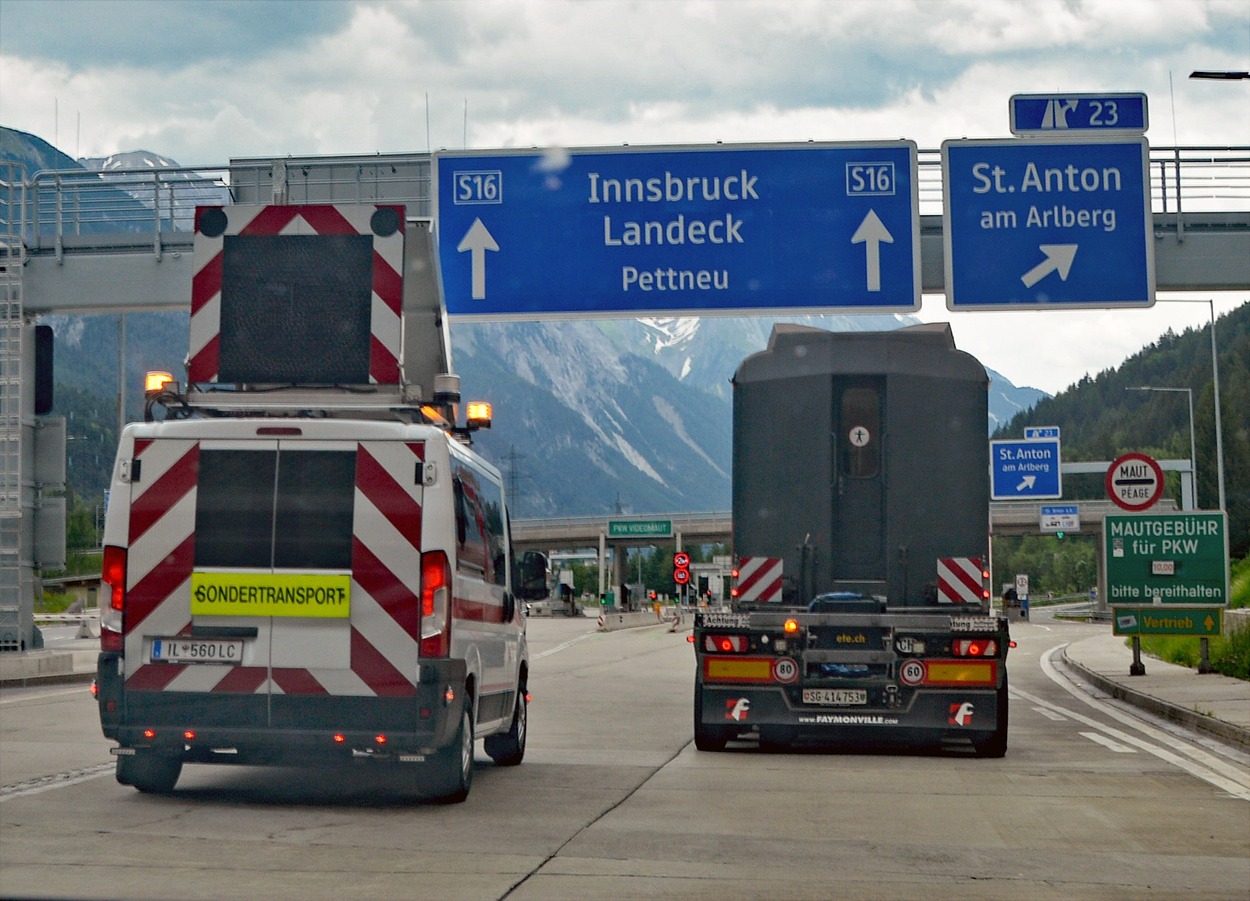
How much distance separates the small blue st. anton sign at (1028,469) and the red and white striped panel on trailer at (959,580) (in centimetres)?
4039

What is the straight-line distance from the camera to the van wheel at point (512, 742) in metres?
13.2

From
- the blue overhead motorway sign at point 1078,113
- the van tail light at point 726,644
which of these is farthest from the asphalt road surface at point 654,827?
the blue overhead motorway sign at point 1078,113

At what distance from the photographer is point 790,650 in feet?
48.3

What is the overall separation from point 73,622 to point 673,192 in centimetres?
5581

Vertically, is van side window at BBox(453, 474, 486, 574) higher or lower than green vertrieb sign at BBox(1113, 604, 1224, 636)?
higher

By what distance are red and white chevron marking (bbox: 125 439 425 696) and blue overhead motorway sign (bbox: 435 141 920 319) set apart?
8803 millimetres

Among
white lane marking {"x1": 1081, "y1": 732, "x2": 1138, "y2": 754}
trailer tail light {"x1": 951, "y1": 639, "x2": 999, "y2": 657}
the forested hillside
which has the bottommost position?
white lane marking {"x1": 1081, "y1": 732, "x2": 1138, "y2": 754}

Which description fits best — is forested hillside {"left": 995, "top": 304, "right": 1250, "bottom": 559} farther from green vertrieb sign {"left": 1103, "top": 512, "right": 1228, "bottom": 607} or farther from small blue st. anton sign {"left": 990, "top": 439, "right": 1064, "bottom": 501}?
green vertrieb sign {"left": 1103, "top": 512, "right": 1228, "bottom": 607}

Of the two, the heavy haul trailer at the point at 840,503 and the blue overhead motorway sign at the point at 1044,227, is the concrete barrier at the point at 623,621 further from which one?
the heavy haul trailer at the point at 840,503

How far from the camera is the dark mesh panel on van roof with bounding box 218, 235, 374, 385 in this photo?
459 inches

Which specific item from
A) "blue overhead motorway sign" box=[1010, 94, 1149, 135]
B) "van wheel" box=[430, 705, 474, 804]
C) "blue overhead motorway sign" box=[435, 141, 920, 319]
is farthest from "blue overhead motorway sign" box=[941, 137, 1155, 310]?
"van wheel" box=[430, 705, 474, 804]

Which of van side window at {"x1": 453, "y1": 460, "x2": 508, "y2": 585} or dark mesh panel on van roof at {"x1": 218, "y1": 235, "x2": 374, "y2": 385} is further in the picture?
dark mesh panel on van roof at {"x1": 218, "y1": 235, "x2": 374, "y2": 385}

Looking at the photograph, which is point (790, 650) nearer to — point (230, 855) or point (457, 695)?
point (457, 695)

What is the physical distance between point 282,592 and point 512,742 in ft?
12.3
